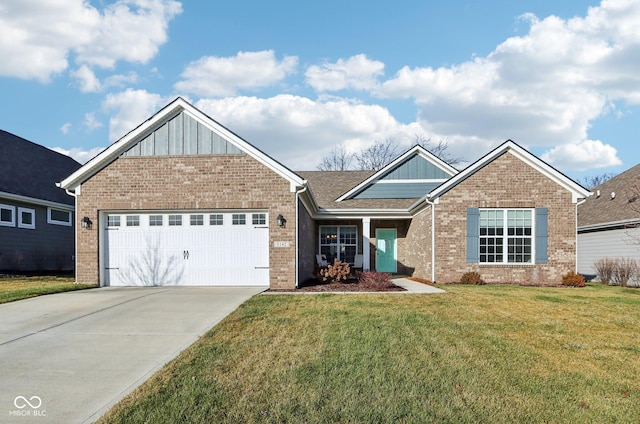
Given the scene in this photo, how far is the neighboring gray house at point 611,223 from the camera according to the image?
15859 mm

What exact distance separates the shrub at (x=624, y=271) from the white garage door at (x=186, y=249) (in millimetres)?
13393

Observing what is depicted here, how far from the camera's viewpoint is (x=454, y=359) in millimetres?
5434

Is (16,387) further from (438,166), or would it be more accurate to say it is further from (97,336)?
(438,166)

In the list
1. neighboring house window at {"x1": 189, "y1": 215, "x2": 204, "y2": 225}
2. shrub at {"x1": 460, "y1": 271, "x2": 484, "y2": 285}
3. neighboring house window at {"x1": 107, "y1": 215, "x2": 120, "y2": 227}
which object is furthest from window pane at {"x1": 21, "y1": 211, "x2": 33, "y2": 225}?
shrub at {"x1": 460, "y1": 271, "x2": 484, "y2": 285}

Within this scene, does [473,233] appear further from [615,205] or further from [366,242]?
[615,205]

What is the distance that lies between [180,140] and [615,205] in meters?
18.7

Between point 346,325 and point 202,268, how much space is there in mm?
7013

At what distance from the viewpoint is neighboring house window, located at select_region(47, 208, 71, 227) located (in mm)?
20406

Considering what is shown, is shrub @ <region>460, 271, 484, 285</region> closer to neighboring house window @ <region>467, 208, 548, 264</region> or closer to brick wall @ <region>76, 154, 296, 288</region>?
neighboring house window @ <region>467, 208, 548, 264</region>

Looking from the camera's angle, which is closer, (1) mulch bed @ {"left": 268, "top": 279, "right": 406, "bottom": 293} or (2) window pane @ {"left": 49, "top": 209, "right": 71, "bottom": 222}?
(1) mulch bed @ {"left": 268, "top": 279, "right": 406, "bottom": 293}

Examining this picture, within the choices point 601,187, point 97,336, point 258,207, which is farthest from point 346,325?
point 601,187

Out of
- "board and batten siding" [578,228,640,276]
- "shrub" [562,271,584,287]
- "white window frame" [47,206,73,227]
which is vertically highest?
"white window frame" [47,206,73,227]

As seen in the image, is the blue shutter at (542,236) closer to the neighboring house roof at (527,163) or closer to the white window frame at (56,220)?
the neighboring house roof at (527,163)

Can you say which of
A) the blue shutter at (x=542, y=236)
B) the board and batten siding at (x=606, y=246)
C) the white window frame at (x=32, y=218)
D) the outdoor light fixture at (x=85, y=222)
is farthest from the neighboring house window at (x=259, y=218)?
the board and batten siding at (x=606, y=246)
